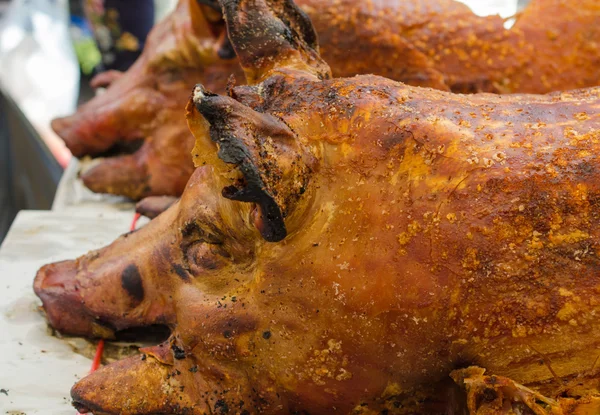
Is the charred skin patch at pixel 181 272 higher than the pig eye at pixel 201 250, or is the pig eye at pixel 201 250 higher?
the pig eye at pixel 201 250

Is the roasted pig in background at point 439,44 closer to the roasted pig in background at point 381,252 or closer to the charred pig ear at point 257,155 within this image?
the roasted pig in background at point 381,252

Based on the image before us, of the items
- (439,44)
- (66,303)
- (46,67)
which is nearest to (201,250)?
(66,303)

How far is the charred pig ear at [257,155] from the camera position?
2.67 feet

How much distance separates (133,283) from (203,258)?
22 cm

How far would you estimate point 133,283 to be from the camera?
4.12ft

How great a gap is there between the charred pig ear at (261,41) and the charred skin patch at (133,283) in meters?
0.43

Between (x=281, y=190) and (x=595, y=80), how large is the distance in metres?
1.17

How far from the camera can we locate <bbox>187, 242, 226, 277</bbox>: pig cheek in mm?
1090

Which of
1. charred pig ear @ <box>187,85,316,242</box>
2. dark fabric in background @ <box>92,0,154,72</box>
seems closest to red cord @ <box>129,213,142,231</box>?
charred pig ear @ <box>187,85,316,242</box>

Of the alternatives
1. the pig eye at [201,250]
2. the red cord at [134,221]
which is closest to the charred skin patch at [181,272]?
the pig eye at [201,250]

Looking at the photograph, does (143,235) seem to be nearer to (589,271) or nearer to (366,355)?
(366,355)

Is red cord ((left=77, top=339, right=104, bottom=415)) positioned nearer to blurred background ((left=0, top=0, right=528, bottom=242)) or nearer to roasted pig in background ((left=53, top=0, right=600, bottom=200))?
roasted pig in background ((left=53, top=0, right=600, bottom=200))

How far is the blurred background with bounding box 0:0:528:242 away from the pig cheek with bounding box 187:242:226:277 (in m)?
1.92

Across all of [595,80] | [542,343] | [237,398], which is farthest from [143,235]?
[595,80]
